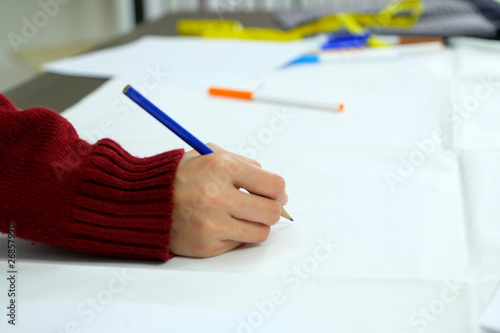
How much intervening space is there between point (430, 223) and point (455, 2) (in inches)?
40.4

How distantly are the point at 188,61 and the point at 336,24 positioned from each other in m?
0.38

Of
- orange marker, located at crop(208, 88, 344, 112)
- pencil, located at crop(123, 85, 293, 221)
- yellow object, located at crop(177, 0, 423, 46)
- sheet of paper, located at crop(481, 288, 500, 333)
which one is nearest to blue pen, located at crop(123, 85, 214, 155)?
pencil, located at crop(123, 85, 293, 221)

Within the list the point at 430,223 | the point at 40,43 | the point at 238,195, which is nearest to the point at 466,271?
the point at 430,223

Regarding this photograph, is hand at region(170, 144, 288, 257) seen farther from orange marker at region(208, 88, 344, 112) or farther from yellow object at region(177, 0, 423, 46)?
yellow object at region(177, 0, 423, 46)

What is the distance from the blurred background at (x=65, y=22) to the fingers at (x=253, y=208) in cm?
210

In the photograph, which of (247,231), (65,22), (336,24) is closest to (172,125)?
(247,231)

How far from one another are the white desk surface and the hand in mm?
15

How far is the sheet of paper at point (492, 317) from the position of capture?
382 mm

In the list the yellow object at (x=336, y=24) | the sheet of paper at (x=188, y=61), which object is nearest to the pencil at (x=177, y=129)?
the sheet of paper at (x=188, y=61)

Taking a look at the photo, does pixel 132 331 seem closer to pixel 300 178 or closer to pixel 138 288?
pixel 138 288

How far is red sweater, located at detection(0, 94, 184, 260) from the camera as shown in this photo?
0.48 metres

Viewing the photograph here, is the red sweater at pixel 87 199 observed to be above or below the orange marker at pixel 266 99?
above

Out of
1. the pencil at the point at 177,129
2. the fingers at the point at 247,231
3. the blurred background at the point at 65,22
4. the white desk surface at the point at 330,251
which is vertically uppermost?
the pencil at the point at 177,129

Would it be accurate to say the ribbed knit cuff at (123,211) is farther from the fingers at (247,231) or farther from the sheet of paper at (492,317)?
the sheet of paper at (492,317)
